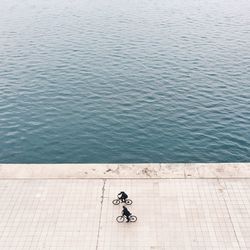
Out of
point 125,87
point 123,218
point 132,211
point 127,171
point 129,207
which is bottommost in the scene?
point 123,218

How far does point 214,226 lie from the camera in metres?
31.0

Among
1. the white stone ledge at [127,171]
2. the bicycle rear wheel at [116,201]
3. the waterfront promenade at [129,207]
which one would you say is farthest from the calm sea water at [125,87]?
the bicycle rear wheel at [116,201]

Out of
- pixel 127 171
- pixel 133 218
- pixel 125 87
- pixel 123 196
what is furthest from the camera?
pixel 125 87

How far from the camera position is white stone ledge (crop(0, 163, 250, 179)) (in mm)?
36719

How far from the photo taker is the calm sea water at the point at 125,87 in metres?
47.4

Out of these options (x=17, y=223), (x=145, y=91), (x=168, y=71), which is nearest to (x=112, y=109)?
(x=145, y=91)

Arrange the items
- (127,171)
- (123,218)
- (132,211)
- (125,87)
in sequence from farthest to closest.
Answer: (125,87), (127,171), (132,211), (123,218)

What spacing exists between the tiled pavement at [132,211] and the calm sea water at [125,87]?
9723 millimetres

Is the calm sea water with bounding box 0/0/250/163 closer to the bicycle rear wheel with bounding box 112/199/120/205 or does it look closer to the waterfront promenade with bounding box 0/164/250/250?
the waterfront promenade with bounding box 0/164/250/250

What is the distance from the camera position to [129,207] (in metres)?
33.1

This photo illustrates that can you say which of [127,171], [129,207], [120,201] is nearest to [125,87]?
[127,171]

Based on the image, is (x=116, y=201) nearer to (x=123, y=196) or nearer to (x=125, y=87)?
(x=123, y=196)

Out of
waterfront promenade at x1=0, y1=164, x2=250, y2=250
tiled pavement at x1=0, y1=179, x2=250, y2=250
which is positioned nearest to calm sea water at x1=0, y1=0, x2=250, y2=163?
waterfront promenade at x1=0, y1=164, x2=250, y2=250

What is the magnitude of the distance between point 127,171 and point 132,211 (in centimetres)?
548
